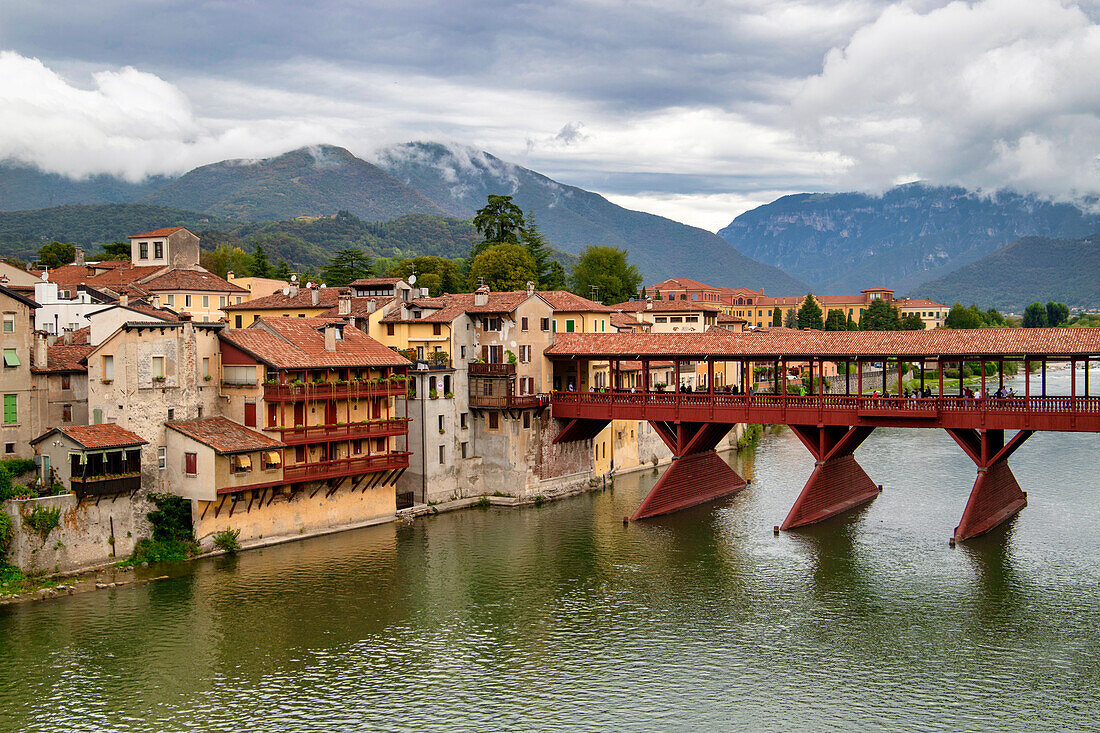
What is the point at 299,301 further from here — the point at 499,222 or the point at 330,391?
the point at 499,222

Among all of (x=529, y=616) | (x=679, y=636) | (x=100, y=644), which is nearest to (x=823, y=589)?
(x=679, y=636)

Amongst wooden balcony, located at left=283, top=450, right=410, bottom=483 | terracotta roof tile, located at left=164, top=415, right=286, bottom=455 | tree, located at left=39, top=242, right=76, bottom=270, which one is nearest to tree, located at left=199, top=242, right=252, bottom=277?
tree, located at left=39, top=242, right=76, bottom=270

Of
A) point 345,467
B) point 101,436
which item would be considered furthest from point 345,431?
point 101,436

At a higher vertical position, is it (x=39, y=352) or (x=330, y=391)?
(x=39, y=352)

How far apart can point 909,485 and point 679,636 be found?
1514 inches

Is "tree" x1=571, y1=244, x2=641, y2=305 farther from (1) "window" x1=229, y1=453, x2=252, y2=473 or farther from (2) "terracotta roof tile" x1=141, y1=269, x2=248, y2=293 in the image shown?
(1) "window" x1=229, y1=453, x2=252, y2=473

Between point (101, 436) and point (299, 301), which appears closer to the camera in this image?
point (101, 436)

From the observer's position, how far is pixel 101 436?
4688 cm

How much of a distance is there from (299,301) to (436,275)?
107ft

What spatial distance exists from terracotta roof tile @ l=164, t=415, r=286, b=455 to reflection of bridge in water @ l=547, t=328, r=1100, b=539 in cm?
2330

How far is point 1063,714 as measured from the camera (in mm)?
32375

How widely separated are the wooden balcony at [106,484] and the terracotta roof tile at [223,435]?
3.29 metres

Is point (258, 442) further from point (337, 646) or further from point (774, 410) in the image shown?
point (774, 410)

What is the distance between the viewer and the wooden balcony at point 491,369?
66000 mm
